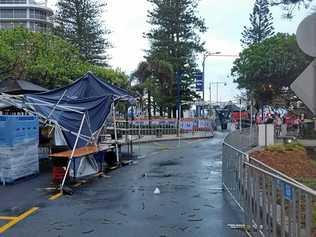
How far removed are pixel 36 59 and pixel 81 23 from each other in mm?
31725

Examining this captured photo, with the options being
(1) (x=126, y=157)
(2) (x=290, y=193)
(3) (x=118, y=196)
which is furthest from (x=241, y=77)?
(2) (x=290, y=193)

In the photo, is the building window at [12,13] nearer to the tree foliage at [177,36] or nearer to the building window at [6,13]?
the building window at [6,13]

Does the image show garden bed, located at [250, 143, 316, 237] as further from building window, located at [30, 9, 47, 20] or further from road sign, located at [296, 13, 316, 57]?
building window, located at [30, 9, 47, 20]

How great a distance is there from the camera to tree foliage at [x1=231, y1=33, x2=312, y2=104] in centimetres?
4951

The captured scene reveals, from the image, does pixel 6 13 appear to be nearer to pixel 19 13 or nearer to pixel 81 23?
pixel 19 13

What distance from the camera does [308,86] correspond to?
20.6ft

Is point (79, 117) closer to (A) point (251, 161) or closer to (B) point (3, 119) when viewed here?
(B) point (3, 119)

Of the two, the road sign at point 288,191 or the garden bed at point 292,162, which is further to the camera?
the garden bed at point 292,162

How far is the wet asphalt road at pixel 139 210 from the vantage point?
825 centimetres

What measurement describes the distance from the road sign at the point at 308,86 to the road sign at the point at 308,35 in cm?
15

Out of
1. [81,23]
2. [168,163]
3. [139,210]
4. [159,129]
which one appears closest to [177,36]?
[81,23]

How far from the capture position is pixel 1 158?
13.8 m

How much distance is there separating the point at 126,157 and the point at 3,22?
100594 millimetres

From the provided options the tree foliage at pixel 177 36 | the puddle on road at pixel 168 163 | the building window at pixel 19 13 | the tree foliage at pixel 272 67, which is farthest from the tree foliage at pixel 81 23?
the building window at pixel 19 13
